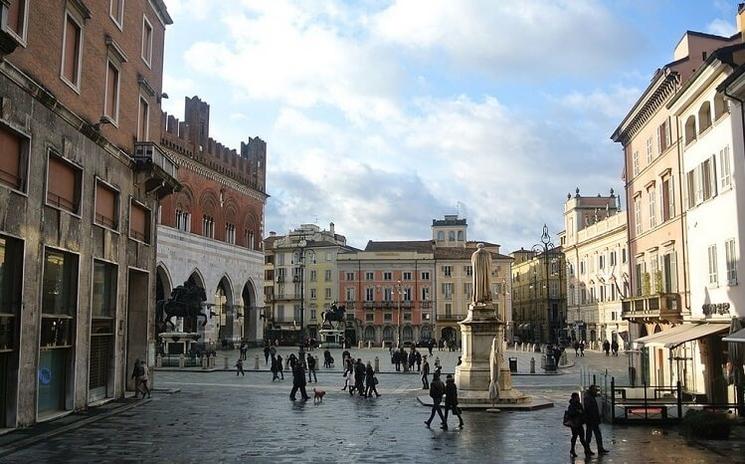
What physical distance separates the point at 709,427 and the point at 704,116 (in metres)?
13.2

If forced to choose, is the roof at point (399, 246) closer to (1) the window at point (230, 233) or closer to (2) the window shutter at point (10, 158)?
(1) the window at point (230, 233)

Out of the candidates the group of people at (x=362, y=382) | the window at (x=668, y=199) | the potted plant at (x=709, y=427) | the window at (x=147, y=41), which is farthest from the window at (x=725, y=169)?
the window at (x=147, y=41)

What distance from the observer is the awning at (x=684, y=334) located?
2273 cm

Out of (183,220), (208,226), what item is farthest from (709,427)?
(208,226)

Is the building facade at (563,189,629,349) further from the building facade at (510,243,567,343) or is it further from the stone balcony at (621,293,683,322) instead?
the stone balcony at (621,293,683,322)

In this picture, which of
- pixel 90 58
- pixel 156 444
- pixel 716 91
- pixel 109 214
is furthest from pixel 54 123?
pixel 716 91

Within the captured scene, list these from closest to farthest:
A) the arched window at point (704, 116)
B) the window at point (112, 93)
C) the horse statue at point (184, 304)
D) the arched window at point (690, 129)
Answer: the window at point (112, 93) → the arched window at point (704, 116) → the arched window at point (690, 129) → the horse statue at point (184, 304)

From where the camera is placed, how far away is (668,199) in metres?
30.3

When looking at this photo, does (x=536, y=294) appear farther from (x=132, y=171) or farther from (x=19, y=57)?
(x=19, y=57)

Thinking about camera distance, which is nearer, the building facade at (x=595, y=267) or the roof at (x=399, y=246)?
the building facade at (x=595, y=267)

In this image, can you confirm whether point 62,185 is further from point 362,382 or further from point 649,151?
point 649,151

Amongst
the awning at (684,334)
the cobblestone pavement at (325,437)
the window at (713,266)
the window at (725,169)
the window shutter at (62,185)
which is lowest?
the cobblestone pavement at (325,437)

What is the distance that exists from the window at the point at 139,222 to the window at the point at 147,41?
18.4 ft

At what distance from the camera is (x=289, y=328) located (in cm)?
9394
